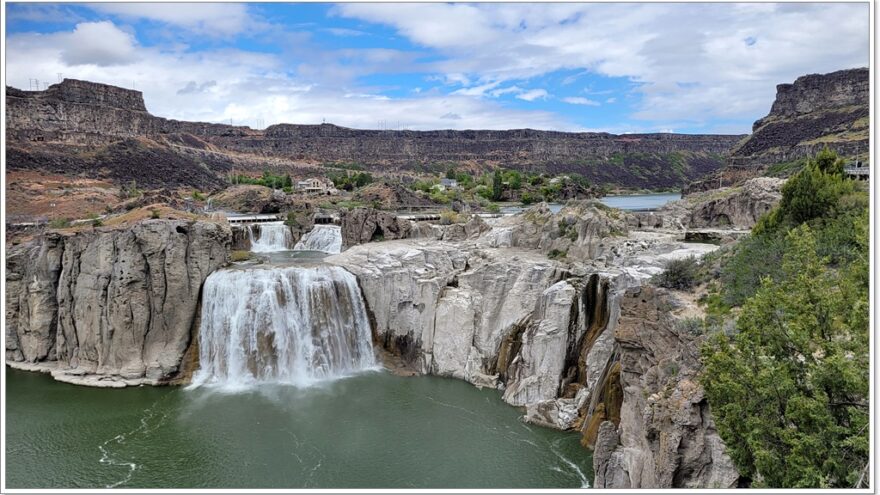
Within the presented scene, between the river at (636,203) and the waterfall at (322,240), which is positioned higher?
the river at (636,203)

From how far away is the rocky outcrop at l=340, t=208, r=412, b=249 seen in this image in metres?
36.5

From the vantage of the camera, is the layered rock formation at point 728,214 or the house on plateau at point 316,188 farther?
the house on plateau at point 316,188

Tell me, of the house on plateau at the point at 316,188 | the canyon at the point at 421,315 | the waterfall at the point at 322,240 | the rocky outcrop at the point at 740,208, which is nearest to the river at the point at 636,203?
the rocky outcrop at the point at 740,208

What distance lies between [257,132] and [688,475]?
129m

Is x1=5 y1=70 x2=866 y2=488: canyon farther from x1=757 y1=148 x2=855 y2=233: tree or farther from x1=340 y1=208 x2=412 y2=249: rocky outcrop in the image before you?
x1=757 y1=148 x2=855 y2=233: tree

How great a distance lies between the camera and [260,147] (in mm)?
123250

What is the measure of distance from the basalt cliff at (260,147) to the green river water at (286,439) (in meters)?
51.8

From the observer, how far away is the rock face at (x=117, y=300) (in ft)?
82.4

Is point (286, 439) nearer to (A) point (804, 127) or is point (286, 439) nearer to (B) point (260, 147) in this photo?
(A) point (804, 127)

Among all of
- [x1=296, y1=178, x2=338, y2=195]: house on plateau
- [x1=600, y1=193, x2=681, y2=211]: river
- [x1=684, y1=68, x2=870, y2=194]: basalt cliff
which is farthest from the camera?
[x1=684, y1=68, x2=870, y2=194]: basalt cliff

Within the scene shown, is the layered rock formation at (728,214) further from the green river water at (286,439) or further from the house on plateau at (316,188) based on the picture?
the house on plateau at (316,188)

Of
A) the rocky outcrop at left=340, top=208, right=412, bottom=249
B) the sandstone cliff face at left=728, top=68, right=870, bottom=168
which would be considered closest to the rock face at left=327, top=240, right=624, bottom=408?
the rocky outcrop at left=340, top=208, right=412, bottom=249

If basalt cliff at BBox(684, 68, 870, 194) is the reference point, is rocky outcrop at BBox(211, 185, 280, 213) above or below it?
below

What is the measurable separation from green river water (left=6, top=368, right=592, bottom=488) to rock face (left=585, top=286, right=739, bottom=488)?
2.43m
